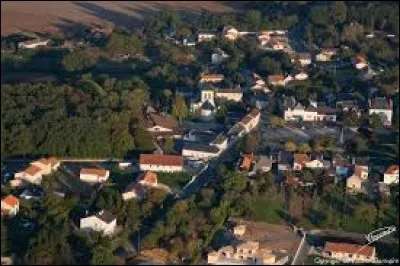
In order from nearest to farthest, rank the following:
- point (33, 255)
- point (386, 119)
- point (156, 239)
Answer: point (33, 255), point (156, 239), point (386, 119)

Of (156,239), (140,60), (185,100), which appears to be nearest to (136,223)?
(156,239)

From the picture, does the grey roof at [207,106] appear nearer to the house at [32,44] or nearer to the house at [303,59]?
the house at [303,59]

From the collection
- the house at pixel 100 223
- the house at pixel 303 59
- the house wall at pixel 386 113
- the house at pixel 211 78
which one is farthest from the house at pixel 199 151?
the house at pixel 303 59

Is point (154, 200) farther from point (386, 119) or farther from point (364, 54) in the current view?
point (364, 54)

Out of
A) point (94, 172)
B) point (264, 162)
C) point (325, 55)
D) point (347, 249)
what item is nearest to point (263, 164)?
point (264, 162)

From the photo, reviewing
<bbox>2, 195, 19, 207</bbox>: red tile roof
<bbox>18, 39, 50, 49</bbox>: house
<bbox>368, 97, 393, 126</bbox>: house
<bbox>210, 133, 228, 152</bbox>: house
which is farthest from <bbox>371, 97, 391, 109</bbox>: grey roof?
<bbox>18, 39, 50, 49</bbox>: house

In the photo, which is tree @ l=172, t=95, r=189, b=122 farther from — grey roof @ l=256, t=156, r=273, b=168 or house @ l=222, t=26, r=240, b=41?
house @ l=222, t=26, r=240, b=41

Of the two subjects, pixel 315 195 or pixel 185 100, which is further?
pixel 185 100

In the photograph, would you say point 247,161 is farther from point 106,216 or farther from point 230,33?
point 230,33
